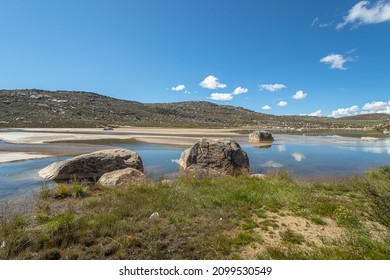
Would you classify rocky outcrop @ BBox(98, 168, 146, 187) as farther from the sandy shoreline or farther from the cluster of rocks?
the sandy shoreline

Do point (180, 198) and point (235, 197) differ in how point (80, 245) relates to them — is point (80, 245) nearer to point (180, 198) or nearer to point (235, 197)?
point (180, 198)

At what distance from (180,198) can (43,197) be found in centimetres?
555

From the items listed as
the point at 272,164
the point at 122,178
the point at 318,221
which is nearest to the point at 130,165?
the point at 122,178

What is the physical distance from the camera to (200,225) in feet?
24.3

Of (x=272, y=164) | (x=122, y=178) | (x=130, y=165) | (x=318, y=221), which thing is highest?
(x=130, y=165)

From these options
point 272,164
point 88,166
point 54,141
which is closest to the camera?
point 88,166

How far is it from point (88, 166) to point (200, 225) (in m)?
9.65

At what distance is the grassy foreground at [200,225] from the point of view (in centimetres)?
590

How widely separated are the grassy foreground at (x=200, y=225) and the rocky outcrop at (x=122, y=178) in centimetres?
144

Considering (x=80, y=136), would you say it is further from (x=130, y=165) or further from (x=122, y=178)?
(x=122, y=178)

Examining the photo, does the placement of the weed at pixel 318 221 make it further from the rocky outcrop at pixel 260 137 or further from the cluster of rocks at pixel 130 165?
the rocky outcrop at pixel 260 137

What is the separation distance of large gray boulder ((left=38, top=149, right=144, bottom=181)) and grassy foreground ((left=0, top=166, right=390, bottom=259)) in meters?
3.72

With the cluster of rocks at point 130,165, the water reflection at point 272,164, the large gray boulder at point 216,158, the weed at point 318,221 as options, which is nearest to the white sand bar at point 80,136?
the water reflection at point 272,164

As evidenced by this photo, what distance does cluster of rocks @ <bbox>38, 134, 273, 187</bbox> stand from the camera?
43.2ft
